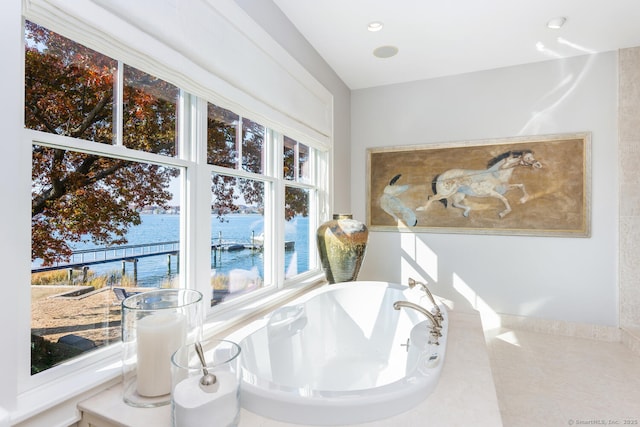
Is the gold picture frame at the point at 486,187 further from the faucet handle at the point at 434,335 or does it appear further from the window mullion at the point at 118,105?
the window mullion at the point at 118,105

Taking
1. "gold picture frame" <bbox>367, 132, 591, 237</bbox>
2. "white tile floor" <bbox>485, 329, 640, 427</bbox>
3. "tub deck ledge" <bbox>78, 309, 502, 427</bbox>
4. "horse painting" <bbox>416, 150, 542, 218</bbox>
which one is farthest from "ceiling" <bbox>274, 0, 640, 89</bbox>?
"white tile floor" <bbox>485, 329, 640, 427</bbox>

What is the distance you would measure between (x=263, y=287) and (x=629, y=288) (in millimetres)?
3107

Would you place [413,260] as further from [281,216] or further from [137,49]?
[137,49]

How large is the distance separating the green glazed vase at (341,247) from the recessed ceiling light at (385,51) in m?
1.54

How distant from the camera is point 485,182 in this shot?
324cm

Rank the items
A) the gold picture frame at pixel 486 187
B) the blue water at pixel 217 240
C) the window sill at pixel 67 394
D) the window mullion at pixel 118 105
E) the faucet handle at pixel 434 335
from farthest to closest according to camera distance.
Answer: the gold picture frame at pixel 486 187 → the faucet handle at pixel 434 335 → the blue water at pixel 217 240 → the window mullion at pixel 118 105 → the window sill at pixel 67 394

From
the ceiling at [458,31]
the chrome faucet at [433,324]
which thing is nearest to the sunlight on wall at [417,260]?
the ceiling at [458,31]

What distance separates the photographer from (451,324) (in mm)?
1927

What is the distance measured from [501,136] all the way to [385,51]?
1.39 metres

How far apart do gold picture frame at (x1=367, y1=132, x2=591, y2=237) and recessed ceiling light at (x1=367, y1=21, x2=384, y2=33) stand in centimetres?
130

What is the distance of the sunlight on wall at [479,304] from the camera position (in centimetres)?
321

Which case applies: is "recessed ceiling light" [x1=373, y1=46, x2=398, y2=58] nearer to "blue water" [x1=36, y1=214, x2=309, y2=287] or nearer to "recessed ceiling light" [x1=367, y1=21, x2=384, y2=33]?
"recessed ceiling light" [x1=367, y1=21, x2=384, y2=33]

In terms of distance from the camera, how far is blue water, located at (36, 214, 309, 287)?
146 cm

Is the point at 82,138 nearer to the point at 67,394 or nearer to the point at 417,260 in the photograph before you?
the point at 67,394
